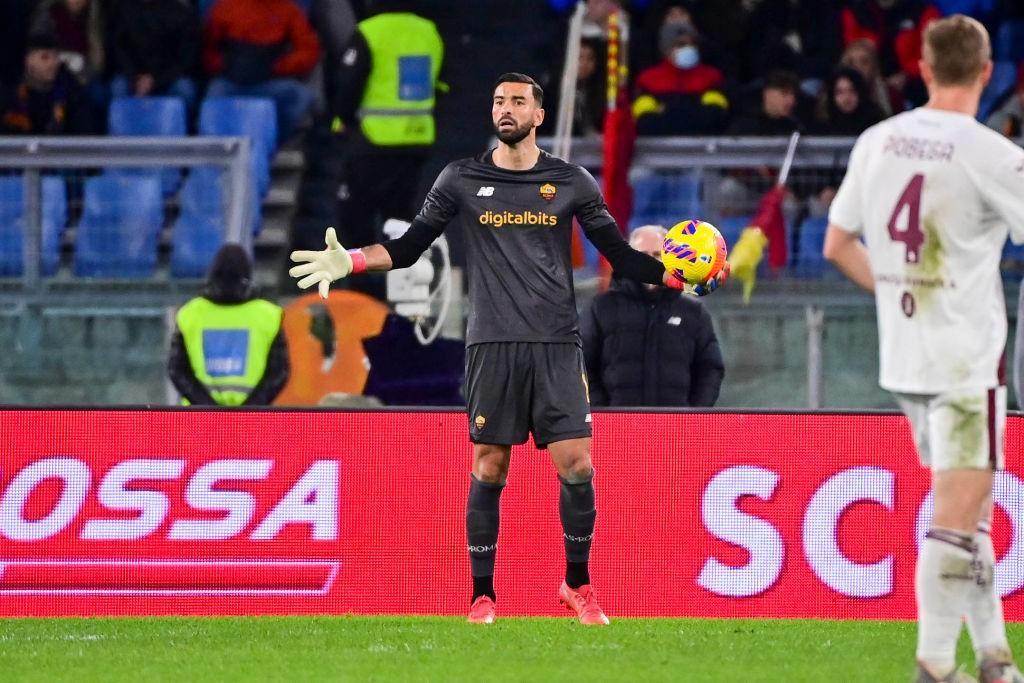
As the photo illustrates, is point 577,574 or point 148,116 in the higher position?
point 148,116

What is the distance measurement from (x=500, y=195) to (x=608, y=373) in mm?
2394

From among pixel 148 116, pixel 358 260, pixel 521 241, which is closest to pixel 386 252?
pixel 358 260

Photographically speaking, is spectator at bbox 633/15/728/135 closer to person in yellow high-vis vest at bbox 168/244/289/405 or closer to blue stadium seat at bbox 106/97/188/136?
blue stadium seat at bbox 106/97/188/136

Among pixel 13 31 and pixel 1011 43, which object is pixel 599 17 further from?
pixel 13 31

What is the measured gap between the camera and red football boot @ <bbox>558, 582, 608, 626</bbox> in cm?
826

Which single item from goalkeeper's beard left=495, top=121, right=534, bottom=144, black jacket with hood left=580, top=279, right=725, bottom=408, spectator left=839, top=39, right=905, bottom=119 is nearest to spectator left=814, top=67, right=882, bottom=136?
spectator left=839, top=39, right=905, bottom=119

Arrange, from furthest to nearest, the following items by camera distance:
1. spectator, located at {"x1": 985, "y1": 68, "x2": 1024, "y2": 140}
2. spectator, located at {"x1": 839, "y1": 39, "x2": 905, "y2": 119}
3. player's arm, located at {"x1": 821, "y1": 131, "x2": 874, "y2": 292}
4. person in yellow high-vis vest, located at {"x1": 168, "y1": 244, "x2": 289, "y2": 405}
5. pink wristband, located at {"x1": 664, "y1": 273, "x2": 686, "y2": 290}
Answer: spectator, located at {"x1": 839, "y1": 39, "x2": 905, "y2": 119}
spectator, located at {"x1": 985, "y1": 68, "x2": 1024, "y2": 140}
person in yellow high-vis vest, located at {"x1": 168, "y1": 244, "x2": 289, "y2": 405}
pink wristband, located at {"x1": 664, "y1": 273, "x2": 686, "y2": 290}
player's arm, located at {"x1": 821, "y1": 131, "x2": 874, "y2": 292}

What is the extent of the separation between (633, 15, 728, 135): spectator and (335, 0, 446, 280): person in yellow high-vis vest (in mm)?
1547

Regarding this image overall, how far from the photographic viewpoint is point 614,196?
13.1 metres

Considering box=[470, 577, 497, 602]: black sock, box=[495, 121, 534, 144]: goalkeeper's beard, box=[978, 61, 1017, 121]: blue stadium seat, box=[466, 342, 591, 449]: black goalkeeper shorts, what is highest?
box=[978, 61, 1017, 121]: blue stadium seat

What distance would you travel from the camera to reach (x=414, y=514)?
927 centimetres

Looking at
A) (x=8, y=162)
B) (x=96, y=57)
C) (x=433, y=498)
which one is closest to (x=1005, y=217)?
(x=433, y=498)

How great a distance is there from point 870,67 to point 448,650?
7.93 m

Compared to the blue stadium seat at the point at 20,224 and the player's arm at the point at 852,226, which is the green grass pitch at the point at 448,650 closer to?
the player's arm at the point at 852,226
